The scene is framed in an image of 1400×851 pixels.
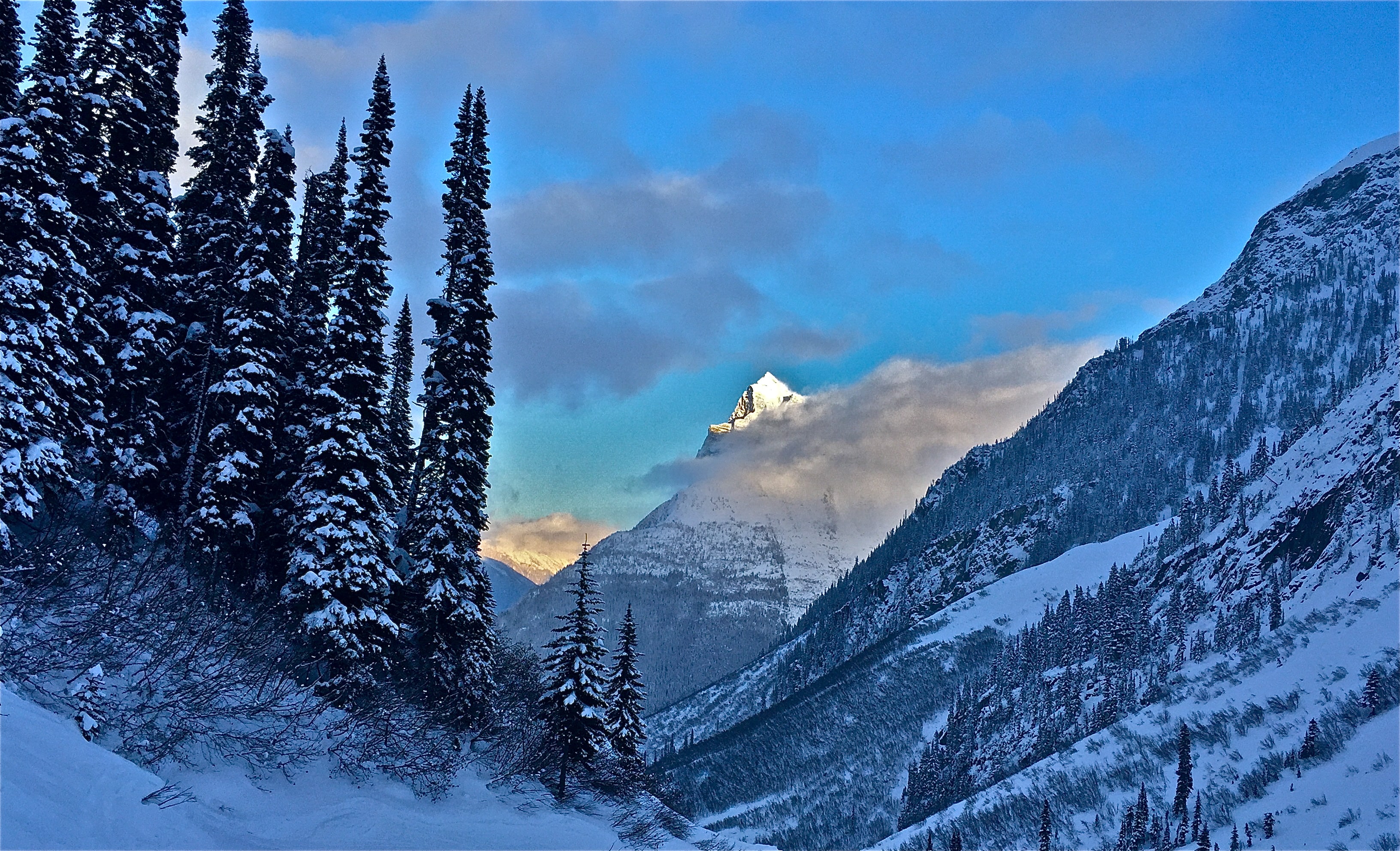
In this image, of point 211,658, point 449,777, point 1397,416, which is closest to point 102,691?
point 211,658

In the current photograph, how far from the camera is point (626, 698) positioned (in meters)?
47.2

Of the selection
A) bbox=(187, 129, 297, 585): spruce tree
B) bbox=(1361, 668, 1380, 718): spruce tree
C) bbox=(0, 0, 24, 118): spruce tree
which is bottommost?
bbox=(1361, 668, 1380, 718): spruce tree

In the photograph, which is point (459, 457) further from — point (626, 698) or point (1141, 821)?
point (1141, 821)

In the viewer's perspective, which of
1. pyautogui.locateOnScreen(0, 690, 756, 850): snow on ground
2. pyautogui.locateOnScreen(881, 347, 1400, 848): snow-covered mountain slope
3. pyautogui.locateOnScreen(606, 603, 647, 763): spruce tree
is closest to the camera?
pyautogui.locateOnScreen(0, 690, 756, 850): snow on ground

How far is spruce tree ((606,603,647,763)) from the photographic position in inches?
1810

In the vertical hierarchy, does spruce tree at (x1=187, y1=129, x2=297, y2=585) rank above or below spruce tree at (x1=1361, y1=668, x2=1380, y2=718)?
above

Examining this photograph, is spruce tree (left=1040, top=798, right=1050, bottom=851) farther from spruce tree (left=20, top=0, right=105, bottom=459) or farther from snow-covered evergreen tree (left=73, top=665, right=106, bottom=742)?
snow-covered evergreen tree (left=73, top=665, right=106, bottom=742)

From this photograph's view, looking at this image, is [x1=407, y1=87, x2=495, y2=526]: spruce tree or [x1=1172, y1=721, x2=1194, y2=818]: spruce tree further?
[x1=1172, y1=721, x2=1194, y2=818]: spruce tree

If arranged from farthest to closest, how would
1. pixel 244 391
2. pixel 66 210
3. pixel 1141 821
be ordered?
pixel 1141 821, pixel 244 391, pixel 66 210

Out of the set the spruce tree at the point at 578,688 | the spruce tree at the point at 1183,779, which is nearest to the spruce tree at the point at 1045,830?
the spruce tree at the point at 1183,779

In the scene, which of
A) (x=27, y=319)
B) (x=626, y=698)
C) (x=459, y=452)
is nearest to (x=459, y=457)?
(x=459, y=452)

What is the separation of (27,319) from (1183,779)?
406 ft

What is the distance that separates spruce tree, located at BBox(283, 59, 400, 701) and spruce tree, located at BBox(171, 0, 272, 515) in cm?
469

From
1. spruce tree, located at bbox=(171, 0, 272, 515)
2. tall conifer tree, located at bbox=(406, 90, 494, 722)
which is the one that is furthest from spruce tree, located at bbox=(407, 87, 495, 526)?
spruce tree, located at bbox=(171, 0, 272, 515)
